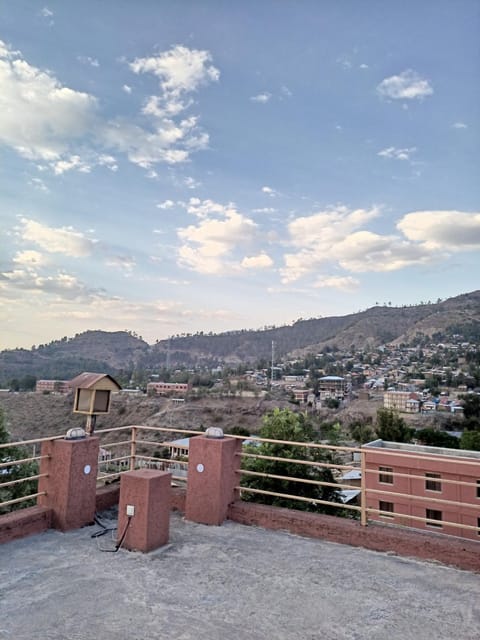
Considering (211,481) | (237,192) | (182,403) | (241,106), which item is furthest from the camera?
(182,403)

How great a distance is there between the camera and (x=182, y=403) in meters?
58.4

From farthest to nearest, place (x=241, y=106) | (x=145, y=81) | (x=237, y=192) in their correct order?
(x=237, y=192)
(x=241, y=106)
(x=145, y=81)

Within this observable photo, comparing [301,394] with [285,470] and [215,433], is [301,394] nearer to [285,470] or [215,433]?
[285,470]

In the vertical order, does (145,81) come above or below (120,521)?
above

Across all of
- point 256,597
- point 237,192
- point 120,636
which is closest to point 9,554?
point 120,636

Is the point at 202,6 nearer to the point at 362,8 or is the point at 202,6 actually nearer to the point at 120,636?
the point at 362,8

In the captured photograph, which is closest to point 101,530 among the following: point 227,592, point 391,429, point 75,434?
point 75,434

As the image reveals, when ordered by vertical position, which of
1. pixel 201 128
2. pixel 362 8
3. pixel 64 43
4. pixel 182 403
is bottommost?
pixel 182 403

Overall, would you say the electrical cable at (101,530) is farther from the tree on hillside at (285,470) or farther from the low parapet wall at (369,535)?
the tree on hillside at (285,470)

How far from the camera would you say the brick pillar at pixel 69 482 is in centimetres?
409

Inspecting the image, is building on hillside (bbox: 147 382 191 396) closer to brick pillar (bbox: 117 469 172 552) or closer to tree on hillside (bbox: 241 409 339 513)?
tree on hillside (bbox: 241 409 339 513)

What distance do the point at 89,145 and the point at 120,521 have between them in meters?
15.9

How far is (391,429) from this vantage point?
3444 cm

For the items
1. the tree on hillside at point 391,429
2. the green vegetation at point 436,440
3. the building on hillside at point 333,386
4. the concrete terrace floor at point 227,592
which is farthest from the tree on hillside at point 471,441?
the building on hillside at point 333,386
